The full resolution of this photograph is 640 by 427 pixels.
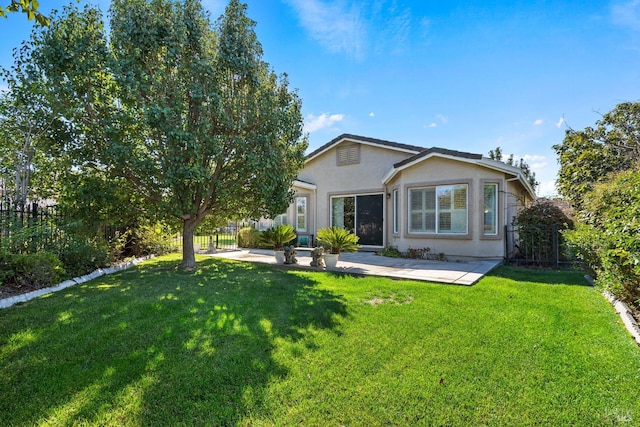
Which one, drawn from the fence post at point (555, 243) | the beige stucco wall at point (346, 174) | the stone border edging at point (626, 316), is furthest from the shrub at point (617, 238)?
the beige stucco wall at point (346, 174)

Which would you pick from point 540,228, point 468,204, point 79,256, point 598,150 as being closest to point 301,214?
point 468,204

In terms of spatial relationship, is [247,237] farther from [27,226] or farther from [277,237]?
[27,226]

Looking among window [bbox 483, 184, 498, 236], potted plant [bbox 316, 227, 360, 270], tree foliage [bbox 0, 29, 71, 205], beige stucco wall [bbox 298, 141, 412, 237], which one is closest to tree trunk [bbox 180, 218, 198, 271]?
tree foliage [bbox 0, 29, 71, 205]

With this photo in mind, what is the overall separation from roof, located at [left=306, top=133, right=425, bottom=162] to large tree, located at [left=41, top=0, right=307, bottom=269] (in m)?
6.33

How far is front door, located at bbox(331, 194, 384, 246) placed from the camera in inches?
560

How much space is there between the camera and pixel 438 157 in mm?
11453

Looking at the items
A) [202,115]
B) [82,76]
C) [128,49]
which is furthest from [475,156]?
[82,76]

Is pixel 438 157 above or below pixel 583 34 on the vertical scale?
below

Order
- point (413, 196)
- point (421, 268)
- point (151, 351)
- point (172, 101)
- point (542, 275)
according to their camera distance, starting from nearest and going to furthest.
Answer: point (151, 351) < point (172, 101) < point (542, 275) < point (421, 268) < point (413, 196)

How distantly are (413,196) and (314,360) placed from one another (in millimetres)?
9702

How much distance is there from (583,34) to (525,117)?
13.4ft

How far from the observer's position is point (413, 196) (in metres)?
12.1

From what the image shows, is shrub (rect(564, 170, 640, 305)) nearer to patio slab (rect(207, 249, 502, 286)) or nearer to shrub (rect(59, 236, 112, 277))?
patio slab (rect(207, 249, 502, 286))

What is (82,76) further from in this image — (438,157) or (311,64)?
(438,157)
